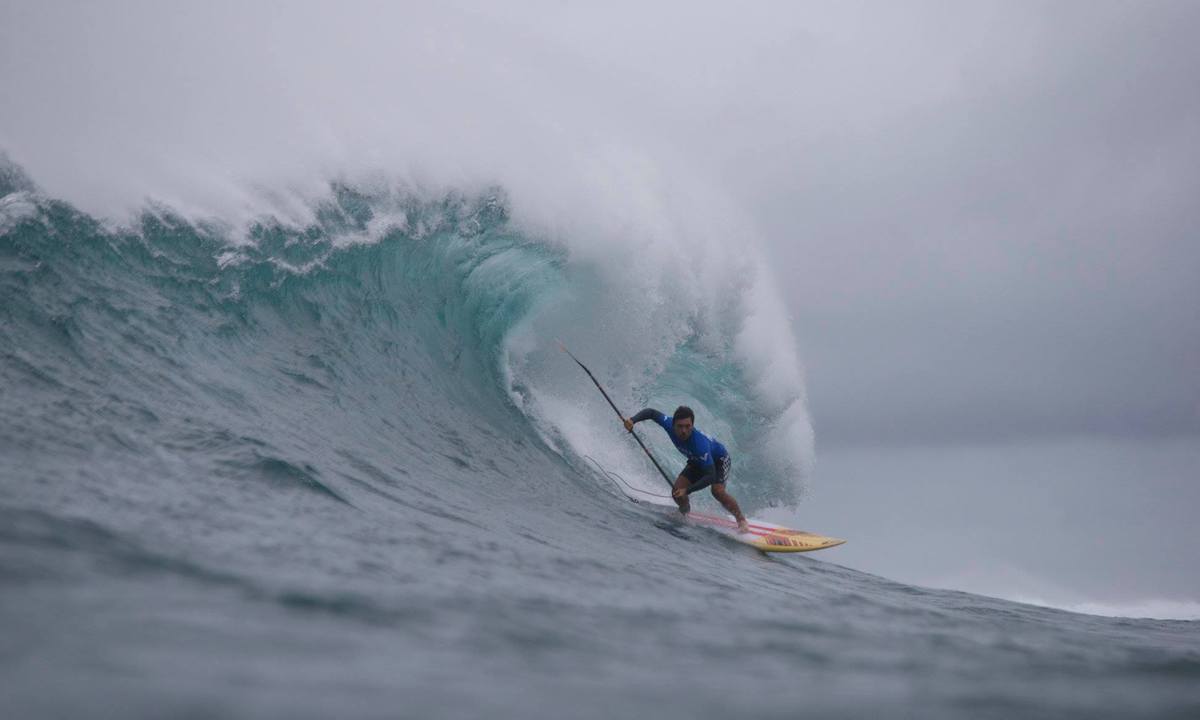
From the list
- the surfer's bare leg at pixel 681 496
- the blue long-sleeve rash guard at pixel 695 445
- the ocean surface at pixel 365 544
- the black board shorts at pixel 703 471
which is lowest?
the ocean surface at pixel 365 544

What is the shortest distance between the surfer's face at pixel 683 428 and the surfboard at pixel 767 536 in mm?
912

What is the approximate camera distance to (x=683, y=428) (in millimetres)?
8359

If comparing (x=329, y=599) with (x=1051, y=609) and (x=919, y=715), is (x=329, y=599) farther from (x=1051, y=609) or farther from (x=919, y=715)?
(x=1051, y=609)

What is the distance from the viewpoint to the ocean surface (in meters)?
2.21

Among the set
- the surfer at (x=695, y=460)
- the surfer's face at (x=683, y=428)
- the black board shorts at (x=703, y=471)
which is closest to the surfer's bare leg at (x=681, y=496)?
the surfer at (x=695, y=460)

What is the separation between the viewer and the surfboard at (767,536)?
8.25 m

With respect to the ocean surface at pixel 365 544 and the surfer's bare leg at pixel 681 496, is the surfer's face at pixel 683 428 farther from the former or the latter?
the ocean surface at pixel 365 544

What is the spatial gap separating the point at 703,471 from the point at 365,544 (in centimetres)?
544

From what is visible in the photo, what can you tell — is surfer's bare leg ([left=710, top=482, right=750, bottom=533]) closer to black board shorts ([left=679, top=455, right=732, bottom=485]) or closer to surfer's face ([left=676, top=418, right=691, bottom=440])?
black board shorts ([left=679, top=455, right=732, bottom=485])

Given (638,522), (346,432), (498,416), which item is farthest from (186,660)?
(498,416)

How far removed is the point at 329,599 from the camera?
277 cm

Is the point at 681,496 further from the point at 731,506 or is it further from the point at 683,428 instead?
the point at 683,428

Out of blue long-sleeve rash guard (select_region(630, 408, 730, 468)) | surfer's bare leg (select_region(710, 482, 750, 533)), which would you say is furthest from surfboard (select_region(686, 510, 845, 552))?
blue long-sleeve rash guard (select_region(630, 408, 730, 468))

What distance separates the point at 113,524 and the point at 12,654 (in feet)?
4.34
